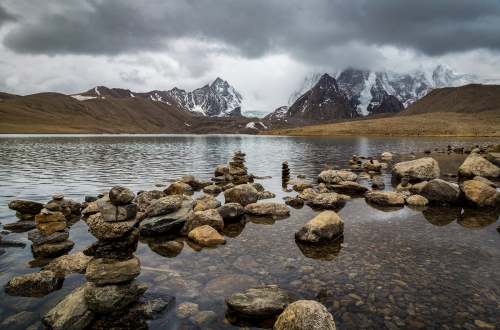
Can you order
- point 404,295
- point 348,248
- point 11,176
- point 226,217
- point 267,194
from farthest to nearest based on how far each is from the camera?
point 11,176
point 267,194
point 226,217
point 348,248
point 404,295

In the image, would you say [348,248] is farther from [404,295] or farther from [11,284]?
[11,284]

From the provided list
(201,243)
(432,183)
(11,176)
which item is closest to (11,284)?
(201,243)

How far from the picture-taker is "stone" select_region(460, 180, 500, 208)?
1914cm

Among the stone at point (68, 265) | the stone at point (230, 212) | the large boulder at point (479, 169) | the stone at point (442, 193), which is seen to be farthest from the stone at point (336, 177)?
the stone at point (68, 265)

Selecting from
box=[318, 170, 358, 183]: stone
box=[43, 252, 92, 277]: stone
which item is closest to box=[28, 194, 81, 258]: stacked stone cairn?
box=[43, 252, 92, 277]: stone

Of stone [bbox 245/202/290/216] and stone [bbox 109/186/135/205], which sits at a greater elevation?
stone [bbox 109/186/135/205]

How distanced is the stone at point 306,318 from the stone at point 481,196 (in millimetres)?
18270

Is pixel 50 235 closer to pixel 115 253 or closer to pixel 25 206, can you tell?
pixel 115 253

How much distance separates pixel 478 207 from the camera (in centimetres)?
1906

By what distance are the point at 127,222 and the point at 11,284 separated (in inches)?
165

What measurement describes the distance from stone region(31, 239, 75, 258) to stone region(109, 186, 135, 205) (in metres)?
5.41

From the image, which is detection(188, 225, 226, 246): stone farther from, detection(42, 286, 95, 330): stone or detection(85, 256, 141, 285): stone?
detection(42, 286, 95, 330): stone

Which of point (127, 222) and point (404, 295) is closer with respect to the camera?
point (404, 295)

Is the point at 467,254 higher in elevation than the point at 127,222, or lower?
lower
